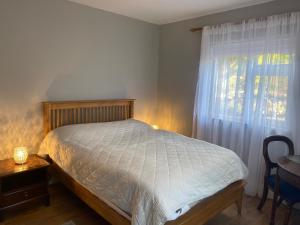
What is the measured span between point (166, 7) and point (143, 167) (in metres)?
2.22

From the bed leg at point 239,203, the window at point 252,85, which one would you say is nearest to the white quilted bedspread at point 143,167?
the bed leg at point 239,203

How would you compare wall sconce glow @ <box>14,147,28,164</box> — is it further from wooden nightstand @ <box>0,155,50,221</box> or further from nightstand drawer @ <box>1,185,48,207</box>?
nightstand drawer @ <box>1,185,48,207</box>

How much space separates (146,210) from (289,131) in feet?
6.51

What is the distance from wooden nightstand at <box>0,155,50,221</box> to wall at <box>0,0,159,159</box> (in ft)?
1.16

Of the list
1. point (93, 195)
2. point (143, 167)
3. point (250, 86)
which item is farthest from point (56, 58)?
point (250, 86)

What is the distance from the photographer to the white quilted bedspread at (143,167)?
1605 millimetres

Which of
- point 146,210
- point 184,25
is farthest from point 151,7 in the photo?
point 146,210

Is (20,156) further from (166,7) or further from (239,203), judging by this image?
(166,7)

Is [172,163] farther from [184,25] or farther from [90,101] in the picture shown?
[184,25]

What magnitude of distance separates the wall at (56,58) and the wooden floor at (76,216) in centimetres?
74

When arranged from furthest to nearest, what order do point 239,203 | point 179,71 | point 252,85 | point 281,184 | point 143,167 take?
point 179,71
point 252,85
point 239,203
point 281,184
point 143,167

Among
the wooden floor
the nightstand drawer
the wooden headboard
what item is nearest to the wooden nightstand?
the nightstand drawer

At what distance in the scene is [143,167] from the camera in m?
1.88

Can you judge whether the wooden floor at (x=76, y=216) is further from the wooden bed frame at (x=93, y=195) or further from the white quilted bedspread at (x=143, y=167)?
the white quilted bedspread at (x=143, y=167)
